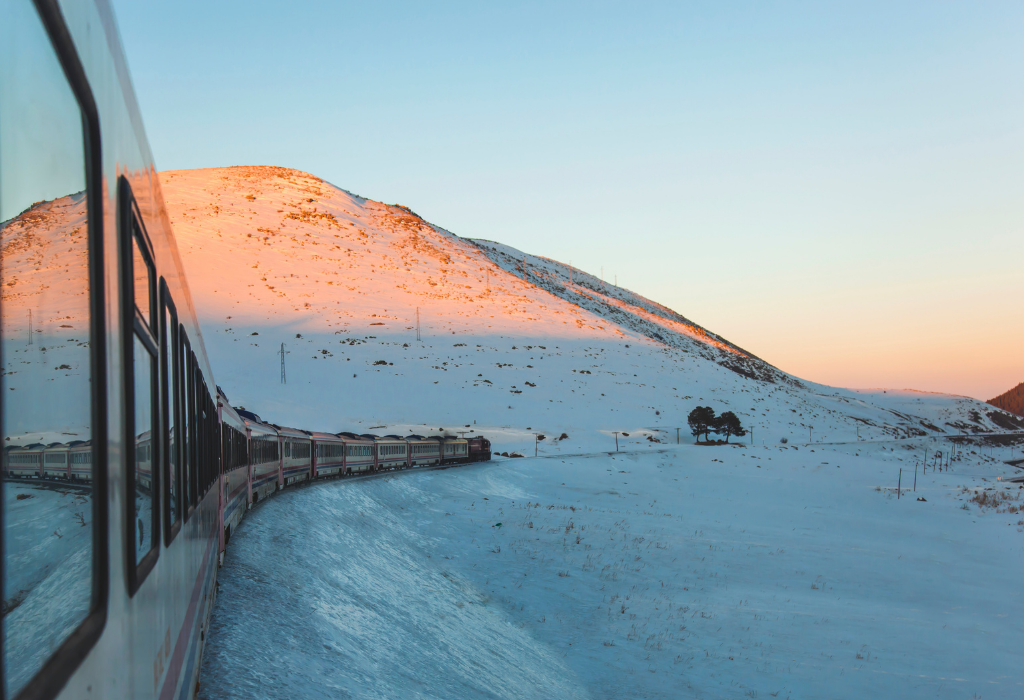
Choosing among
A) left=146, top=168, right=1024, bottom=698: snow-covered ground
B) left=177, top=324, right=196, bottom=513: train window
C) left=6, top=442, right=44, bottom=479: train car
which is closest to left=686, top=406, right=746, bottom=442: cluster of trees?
left=146, top=168, right=1024, bottom=698: snow-covered ground

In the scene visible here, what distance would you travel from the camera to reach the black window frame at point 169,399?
13.3ft

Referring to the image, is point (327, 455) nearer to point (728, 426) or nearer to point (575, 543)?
point (575, 543)

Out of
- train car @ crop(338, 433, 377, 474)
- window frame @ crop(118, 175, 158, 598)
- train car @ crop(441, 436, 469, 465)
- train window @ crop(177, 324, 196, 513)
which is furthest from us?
train car @ crop(441, 436, 469, 465)

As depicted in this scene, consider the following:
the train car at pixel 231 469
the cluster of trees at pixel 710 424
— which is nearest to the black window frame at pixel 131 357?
the train car at pixel 231 469

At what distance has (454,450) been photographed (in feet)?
132

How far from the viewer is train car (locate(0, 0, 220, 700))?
1627 millimetres

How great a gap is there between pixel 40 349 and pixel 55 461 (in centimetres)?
38

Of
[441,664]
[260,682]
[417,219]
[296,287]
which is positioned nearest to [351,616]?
[441,664]

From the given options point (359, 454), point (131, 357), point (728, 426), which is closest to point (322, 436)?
point (359, 454)

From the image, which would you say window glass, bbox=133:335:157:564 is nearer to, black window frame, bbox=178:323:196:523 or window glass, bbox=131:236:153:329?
window glass, bbox=131:236:153:329

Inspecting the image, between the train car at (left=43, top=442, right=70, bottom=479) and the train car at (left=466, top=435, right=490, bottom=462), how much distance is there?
40.4 m

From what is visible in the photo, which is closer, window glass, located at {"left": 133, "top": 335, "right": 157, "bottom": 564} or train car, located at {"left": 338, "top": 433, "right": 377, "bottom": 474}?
window glass, located at {"left": 133, "top": 335, "right": 157, "bottom": 564}

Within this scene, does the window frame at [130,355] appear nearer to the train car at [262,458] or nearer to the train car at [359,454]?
the train car at [262,458]

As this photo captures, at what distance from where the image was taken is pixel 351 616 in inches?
458
